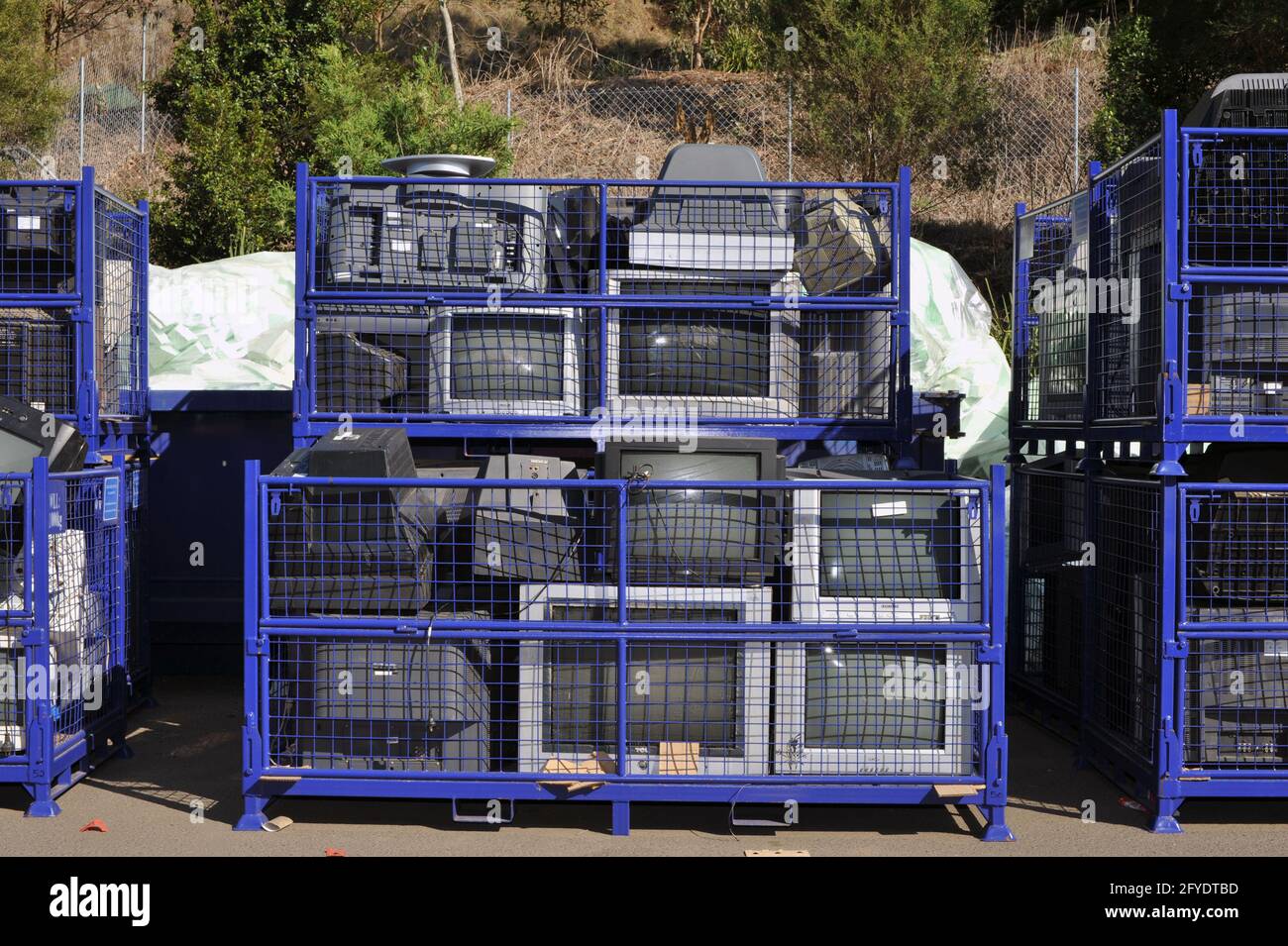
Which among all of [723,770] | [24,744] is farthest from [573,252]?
[24,744]

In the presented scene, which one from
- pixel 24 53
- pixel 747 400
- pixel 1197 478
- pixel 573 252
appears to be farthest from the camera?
pixel 24 53

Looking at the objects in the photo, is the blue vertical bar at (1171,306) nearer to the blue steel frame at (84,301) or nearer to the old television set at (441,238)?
the old television set at (441,238)

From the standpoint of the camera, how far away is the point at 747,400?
20.7 feet

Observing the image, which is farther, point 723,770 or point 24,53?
point 24,53

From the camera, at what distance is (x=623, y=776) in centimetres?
516

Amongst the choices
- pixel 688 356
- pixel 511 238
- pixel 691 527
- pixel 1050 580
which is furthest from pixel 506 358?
pixel 1050 580

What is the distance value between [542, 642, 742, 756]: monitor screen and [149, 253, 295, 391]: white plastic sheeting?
513 centimetres

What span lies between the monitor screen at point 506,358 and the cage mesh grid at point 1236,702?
3141 mm

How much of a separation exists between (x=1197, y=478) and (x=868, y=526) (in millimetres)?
1708

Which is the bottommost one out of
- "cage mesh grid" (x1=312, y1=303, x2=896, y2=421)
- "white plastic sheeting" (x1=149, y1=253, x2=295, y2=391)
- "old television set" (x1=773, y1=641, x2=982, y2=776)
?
"old television set" (x1=773, y1=641, x2=982, y2=776)

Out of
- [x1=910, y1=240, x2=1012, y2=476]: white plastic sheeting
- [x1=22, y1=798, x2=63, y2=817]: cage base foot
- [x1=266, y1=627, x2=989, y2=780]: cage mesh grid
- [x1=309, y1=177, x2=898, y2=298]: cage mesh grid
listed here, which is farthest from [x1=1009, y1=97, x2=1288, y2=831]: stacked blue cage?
[x1=22, y1=798, x2=63, y2=817]: cage base foot

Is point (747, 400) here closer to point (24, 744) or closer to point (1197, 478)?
point (1197, 478)

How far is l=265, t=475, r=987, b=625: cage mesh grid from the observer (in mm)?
5188

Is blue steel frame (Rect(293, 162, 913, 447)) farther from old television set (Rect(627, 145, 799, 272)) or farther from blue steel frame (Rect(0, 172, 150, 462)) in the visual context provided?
blue steel frame (Rect(0, 172, 150, 462))
